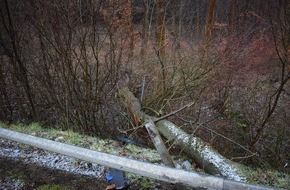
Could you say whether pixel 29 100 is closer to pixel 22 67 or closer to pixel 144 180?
pixel 22 67

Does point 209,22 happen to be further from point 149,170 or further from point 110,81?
point 149,170

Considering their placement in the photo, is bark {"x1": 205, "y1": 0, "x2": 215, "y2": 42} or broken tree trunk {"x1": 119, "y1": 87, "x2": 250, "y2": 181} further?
bark {"x1": 205, "y1": 0, "x2": 215, "y2": 42}

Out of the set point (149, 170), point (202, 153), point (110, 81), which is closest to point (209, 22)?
point (110, 81)

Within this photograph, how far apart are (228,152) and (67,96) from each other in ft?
14.4

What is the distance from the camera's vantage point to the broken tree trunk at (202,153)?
11.4 ft

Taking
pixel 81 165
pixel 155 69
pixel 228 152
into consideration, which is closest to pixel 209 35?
pixel 155 69

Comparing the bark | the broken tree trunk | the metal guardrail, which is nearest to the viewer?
the metal guardrail

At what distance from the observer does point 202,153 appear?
429 cm

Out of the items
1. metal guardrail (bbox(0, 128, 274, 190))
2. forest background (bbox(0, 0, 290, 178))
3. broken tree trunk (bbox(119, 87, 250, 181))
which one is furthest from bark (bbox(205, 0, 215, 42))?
metal guardrail (bbox(0, 128, 274, 190))

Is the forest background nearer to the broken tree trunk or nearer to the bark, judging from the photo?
the broken tree trunk

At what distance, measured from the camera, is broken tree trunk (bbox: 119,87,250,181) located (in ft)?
11.4

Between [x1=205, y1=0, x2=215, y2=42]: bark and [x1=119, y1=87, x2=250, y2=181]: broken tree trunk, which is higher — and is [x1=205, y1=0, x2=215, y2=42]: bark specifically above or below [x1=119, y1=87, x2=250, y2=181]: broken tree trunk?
above

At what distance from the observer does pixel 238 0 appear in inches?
732

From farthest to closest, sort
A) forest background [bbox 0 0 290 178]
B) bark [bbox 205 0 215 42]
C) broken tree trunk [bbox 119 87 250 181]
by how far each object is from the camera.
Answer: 1. bark [bbox 205 0 215 42]
2. forest background [bbox 0 0 290 178]
3. broken tree trunk [bbox 119 87 250 181]
